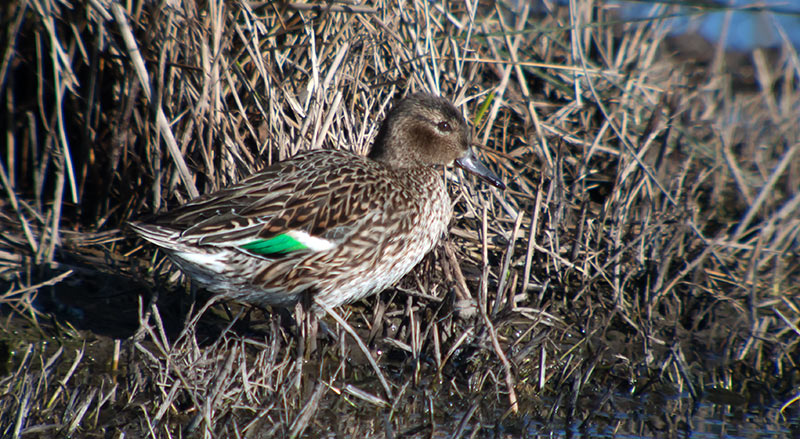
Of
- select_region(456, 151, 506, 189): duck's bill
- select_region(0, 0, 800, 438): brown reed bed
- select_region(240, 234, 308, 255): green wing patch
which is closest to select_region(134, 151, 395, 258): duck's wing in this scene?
select_region(240, 234, 308, 255): green wing patch

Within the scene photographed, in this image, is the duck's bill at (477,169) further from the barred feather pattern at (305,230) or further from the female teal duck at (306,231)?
the barred feather pattern at (305,230)

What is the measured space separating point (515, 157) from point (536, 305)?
A: 113 centimetres

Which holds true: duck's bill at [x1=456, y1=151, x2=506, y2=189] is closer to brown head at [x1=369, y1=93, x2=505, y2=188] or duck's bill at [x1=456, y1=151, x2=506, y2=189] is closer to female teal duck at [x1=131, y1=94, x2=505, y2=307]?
brown head at [x1=369, y1=93, x2=505, y2=188]

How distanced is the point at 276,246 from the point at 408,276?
0.97 meters

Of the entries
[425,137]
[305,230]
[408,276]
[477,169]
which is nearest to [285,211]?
[305,230]

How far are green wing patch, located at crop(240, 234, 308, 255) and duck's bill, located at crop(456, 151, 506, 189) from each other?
51.0 inches

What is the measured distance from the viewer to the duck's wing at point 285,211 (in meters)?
3.46

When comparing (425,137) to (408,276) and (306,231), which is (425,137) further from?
(306,231)

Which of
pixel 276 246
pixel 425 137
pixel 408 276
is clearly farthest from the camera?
pixel 425 137

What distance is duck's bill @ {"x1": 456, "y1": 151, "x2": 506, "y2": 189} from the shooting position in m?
4.33

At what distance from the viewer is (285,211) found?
3.56 metres

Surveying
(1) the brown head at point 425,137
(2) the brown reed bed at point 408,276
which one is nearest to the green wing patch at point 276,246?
(2) the brown reed bed at point 408,276

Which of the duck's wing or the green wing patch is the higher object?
the duck's wing

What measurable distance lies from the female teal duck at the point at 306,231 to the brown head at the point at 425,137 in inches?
11.1
